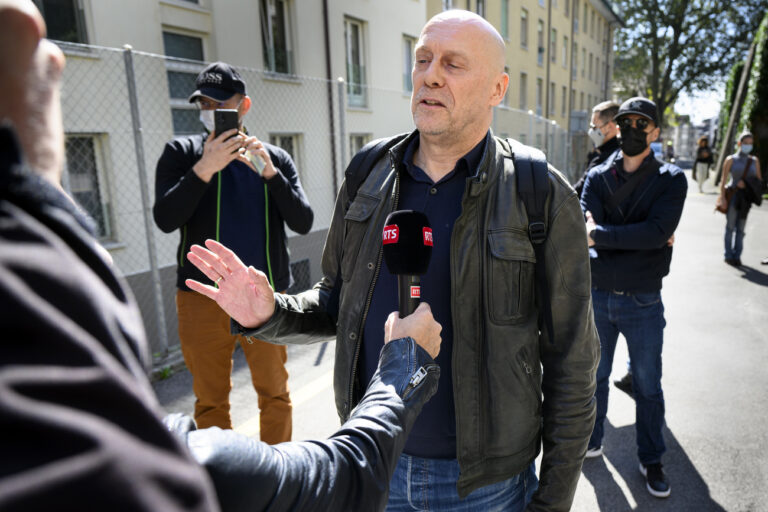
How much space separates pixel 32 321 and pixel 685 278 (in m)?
9.15

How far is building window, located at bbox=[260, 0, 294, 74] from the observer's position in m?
11.0

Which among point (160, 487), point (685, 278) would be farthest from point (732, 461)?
point (685, 278)

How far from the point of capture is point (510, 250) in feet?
5.72

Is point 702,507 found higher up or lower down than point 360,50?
lower down

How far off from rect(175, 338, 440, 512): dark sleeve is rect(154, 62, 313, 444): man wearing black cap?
2.28 meters

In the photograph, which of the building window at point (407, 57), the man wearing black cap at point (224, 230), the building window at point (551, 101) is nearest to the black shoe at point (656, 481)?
the man wearing black cap at point (224, 230)

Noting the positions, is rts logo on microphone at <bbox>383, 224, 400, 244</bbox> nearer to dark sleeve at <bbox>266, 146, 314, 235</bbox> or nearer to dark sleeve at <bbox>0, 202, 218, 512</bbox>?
dark sleeve at <bbox>0, 202, 218, 512</bbox>

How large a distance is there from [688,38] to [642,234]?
44879mm

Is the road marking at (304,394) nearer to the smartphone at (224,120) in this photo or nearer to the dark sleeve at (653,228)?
the smartphone at (224,120)

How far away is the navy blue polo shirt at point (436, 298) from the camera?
183cm

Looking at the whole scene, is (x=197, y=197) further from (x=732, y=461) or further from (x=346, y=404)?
(x=732, y=461)

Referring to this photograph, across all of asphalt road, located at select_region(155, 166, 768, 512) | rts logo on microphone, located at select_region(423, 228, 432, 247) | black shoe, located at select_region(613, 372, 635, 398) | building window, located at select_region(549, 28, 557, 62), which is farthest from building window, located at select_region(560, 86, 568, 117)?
rts logo on microphone, located at select_region(423, 228, 432, 247)

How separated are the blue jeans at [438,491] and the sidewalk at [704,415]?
1.60m

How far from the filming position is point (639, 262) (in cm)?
338
